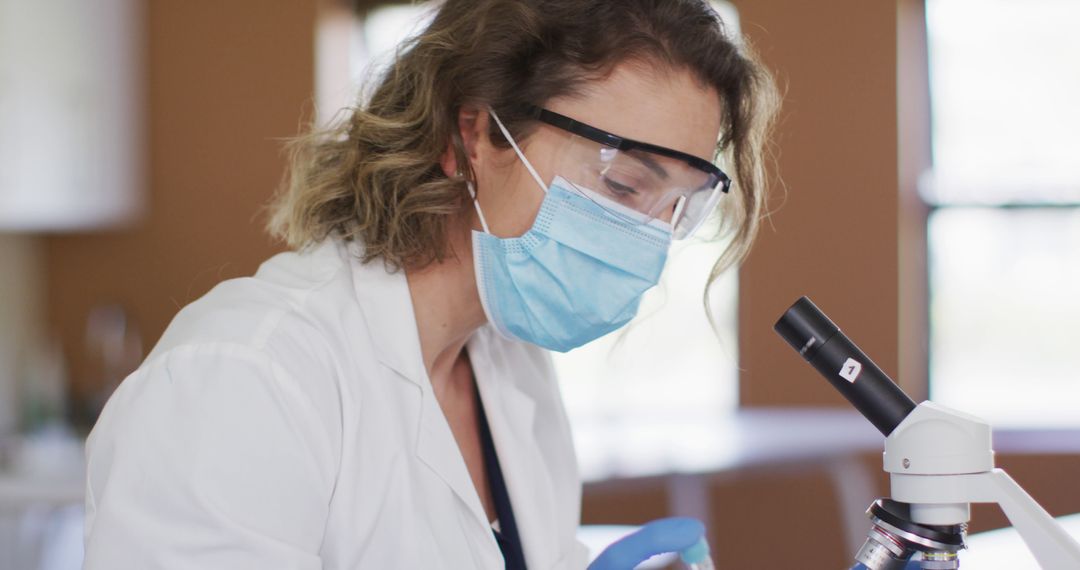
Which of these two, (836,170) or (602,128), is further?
Result: (836,170)

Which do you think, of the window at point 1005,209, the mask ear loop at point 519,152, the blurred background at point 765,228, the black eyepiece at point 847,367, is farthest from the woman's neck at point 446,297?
the window at point 1005,209

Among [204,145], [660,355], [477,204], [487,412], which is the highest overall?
[204,145]

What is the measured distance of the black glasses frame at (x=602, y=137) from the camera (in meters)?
1.19

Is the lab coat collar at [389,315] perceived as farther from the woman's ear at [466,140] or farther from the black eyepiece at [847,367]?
the black eyepiece at [847,367]

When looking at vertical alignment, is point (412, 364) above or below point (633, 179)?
below

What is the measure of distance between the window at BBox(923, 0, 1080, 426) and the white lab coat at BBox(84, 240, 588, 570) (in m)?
2.50

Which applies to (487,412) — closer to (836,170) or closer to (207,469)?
(207,469)

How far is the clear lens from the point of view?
1.21m

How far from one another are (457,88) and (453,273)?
0.22 m

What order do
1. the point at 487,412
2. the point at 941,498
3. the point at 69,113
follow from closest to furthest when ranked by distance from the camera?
the point at 941,498, the point at 487,412, the point at 69,113

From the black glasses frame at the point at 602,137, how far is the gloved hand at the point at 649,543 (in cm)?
Result: 41

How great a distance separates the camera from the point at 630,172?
1.22 m

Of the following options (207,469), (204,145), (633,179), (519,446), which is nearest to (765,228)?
(204,145)

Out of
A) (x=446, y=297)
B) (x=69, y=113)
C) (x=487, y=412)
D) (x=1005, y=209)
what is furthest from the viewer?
(x=1005, y=209)
